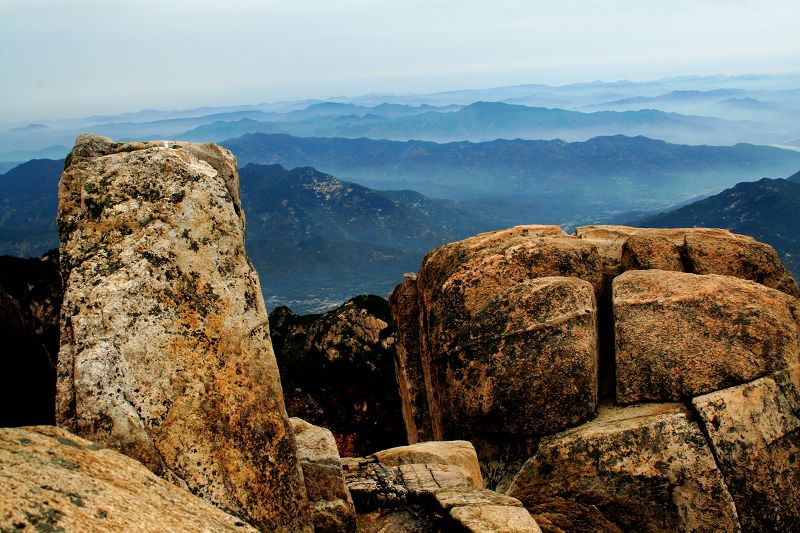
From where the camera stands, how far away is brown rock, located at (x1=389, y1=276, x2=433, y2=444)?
80.4 feet

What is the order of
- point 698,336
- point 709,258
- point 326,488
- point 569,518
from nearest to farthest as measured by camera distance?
point 326,488 < point 569,518 < point 698,336 < point 709,258

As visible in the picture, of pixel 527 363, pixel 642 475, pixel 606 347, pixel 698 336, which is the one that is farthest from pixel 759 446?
pixel 527 363

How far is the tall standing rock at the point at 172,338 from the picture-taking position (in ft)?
35.4

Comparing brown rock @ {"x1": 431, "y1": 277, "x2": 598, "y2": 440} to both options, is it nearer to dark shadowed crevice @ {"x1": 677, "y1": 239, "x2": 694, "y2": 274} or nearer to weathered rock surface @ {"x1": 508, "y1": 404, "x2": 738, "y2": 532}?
weathered rock surface @ {"x1": 508, "y1": 404, "x2": 738, "y2": 532}

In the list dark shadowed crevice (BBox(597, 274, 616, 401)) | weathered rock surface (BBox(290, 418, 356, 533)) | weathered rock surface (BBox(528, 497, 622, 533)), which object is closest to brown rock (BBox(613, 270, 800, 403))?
dark shadowed crevice (BBox(597, 274, 616, 401))

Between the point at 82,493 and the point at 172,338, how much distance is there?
12.3ft

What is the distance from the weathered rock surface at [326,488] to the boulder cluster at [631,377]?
5276 millimetres

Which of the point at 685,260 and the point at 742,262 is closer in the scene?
the point at 742,262

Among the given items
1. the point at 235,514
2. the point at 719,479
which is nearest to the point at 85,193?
the point at 235,514

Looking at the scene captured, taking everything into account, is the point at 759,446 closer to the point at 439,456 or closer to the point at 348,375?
the point at 439,456

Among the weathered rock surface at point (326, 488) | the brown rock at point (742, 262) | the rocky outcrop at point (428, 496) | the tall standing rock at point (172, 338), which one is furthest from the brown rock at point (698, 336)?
the tall standing rock at point (172, 338)

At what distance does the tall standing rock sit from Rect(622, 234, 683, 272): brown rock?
1393cm

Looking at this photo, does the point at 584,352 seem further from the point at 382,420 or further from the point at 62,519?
the point at 382,420

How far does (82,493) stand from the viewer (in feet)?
27.0
